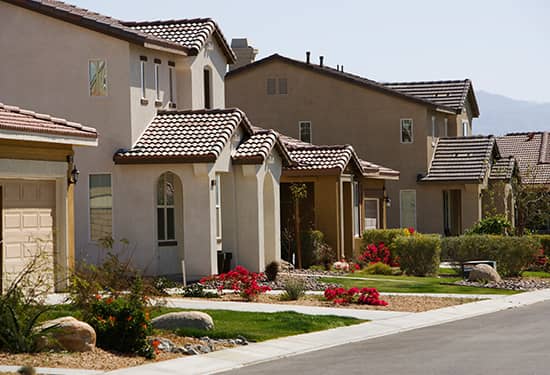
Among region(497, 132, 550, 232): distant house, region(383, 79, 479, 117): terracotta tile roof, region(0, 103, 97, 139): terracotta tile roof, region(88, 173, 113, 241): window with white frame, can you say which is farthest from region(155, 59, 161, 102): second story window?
region(497, 132, 550, 232): distant house

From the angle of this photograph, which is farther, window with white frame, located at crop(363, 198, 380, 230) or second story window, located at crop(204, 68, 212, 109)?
window with white frame, located at crop(363, 198, 380, 230)

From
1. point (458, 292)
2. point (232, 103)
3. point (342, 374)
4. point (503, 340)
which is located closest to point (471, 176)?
point (232, 103)

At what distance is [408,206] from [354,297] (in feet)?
87.6

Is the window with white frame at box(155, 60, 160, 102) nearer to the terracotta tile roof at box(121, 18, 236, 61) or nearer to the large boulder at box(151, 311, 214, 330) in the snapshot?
the terracotta tile roof at box(121, 18, 236, 61)

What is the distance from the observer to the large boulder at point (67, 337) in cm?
1680

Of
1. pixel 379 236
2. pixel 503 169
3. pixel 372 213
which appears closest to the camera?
pixel 379 236

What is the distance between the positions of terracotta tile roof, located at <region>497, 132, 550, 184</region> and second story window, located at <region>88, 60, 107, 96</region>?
36.5 metres

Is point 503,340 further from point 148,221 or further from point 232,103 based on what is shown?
point 232,103

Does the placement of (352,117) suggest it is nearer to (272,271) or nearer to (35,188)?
(272,271)

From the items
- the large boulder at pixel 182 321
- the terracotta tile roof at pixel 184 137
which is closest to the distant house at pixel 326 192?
the terracotta tile roof at pixel 184 137

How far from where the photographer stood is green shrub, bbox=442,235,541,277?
35.3m

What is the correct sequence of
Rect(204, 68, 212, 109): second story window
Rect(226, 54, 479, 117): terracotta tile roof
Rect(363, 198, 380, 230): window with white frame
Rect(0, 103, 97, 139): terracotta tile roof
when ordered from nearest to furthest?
Rect(0, 103, 97, 139): terracotta tile roof
Rect(204, 68, 212, 109): second story window
Rect(363, 198, 380, 230): window with white frame
Rect(226, 54, 479, 117): terracotta tile roof

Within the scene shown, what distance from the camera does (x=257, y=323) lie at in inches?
834

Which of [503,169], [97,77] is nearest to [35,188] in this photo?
[97,77]
